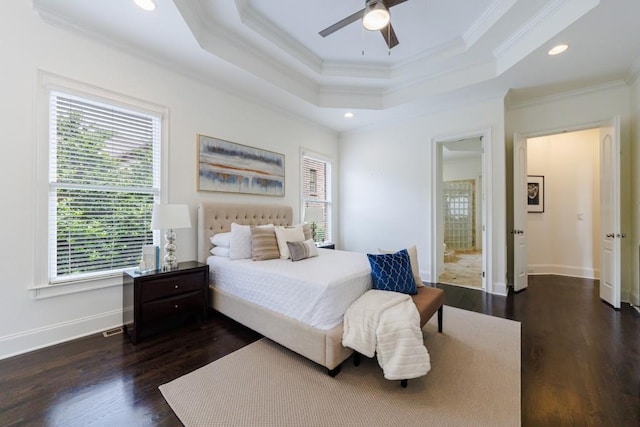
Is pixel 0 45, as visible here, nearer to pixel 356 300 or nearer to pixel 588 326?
pixel 356 300

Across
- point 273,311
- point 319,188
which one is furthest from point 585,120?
point 273,311

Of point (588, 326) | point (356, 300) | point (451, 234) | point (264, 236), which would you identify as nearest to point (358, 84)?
point (264, 236)

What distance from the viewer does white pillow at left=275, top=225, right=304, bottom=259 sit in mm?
3020

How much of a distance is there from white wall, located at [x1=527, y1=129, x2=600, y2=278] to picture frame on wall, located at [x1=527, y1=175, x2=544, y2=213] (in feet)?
0.25

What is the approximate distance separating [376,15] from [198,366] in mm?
3159

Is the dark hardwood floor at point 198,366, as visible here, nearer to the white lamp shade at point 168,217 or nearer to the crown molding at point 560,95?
the white lamp shade at point 168,217

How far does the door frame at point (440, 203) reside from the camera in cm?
381

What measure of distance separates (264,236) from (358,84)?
2867 millimetres

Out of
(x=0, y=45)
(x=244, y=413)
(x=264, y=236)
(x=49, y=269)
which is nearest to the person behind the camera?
(x=244, y=413)

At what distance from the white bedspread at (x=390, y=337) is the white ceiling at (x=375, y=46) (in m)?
2.95

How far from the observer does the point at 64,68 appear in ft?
7.78

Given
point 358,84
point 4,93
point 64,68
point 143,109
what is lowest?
point 4,93

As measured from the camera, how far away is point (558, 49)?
2.77 m

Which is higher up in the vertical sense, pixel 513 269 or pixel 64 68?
pixel 64 68
